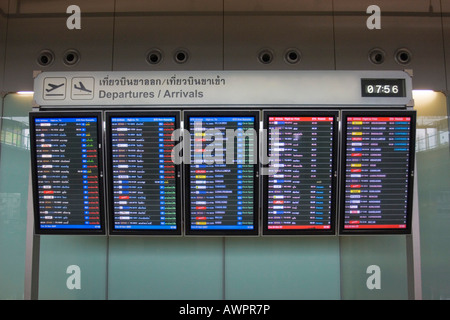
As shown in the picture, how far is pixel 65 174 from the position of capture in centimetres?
326

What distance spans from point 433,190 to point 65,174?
3412mm

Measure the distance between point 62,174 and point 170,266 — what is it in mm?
1300

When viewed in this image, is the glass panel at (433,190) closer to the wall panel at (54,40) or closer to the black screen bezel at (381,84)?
the black screen bezel at (381,84)

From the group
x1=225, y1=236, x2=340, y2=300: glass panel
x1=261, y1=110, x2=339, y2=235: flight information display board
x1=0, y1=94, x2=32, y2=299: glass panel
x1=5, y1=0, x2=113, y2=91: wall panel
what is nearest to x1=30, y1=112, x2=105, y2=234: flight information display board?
x1=0, y1=94, x2=32, y2=299: glass panel

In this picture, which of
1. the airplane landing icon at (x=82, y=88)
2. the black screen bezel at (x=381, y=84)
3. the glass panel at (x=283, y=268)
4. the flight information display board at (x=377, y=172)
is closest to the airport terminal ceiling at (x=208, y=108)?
the glass panel at (x=283, y=268)

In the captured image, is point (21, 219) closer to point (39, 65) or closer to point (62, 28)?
point (39, 65)

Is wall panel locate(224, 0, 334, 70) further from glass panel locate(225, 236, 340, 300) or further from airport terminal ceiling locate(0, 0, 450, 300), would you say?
glass panel locate(225, 236, 340, 300)

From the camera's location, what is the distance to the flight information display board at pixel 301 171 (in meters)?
3.21

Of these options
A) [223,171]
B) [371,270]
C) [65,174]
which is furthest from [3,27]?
[371,270]

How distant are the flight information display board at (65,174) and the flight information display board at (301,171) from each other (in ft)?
4.94

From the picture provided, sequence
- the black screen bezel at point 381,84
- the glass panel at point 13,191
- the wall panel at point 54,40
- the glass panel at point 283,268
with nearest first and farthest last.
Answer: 1. the black screen bezel at point 381,84
2. the glass panel at point 283,268
3. the glass panel at point 13,191
4. the wall panel at point 54,40

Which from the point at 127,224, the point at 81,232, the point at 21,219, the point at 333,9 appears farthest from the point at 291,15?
the point at 21,219

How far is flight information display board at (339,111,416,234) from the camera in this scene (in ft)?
10.5

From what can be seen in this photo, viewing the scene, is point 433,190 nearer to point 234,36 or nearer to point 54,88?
point 234,36
